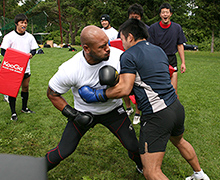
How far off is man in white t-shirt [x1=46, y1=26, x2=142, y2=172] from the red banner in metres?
2.35

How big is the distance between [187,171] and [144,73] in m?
1.76

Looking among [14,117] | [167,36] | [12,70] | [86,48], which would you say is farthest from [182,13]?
[86,48]

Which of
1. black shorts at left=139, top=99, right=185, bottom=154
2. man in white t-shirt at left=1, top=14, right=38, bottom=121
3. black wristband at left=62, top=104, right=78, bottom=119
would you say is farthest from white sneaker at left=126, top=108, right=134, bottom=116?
black shorts at left=139, top=99, right=185, bottom=154

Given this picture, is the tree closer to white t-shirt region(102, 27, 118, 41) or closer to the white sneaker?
white t-shirt region(102, 27, 118, 41)

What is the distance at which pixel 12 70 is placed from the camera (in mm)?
4809

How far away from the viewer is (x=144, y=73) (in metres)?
2.40

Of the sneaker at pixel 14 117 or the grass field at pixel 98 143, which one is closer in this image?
the grass field at pixel 98 143

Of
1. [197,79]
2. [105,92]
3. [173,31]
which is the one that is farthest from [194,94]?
[105,92]

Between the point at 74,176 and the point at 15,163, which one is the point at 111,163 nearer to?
the point at 74,176

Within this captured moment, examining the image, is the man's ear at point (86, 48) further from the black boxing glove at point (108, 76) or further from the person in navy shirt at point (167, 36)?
the person in navy shirt at point (167, 36)

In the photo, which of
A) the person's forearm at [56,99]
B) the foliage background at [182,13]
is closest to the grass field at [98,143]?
the person's forearm at [56,99]

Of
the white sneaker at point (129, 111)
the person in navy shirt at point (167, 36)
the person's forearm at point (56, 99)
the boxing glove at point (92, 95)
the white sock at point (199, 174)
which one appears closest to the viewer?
the boxing glove at point (92, 95)

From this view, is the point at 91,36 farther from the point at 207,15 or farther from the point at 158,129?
the point at 207,15

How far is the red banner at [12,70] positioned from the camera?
4789 millimetres
